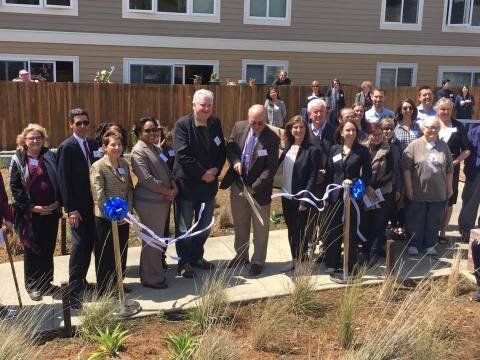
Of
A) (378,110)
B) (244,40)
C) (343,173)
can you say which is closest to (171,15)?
(244,40)

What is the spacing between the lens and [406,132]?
698 centimetres

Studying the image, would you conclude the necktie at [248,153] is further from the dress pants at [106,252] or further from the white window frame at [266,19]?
the white window frame at [266,19]

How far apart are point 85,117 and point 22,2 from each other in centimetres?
1182

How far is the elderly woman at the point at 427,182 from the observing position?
6.50 meters

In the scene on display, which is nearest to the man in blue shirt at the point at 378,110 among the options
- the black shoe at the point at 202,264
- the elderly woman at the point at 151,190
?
the black shoe at the point at 202,264

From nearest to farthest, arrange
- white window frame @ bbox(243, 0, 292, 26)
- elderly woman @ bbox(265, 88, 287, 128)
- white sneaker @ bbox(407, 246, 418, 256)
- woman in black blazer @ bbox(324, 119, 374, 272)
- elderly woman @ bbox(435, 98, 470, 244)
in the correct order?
woman in black blazer @ bbox(324, 119, 374, 272)
white sneaker @ bbox(407, 246, 418, 256)
elderly woman @ bbox(435, 98, 470, 244)
elderly woman @ bbox(265, 88, 287, 128)
white window frame @ bbox(243, 0, 292, 26)

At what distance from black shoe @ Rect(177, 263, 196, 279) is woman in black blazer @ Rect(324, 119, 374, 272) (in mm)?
1565

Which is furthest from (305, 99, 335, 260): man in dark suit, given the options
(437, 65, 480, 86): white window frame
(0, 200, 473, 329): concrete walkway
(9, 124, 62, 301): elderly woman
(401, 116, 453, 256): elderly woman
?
(437, 65, 480, 86): white window frame

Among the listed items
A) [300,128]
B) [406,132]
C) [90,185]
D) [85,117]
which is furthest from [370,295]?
[85,117]

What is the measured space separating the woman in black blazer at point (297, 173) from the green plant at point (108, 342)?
2.31 metres

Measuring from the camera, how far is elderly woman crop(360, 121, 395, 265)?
629 centimetres

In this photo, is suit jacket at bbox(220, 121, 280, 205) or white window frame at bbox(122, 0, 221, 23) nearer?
suit jacket at bbox(220, 121, 280, 205)

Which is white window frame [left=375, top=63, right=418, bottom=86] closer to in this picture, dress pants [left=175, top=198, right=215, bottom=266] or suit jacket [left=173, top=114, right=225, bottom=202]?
suit jacket [left=173, top=114, right=225, bottom=202]

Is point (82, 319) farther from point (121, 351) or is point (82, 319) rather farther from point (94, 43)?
point (94, 43)
